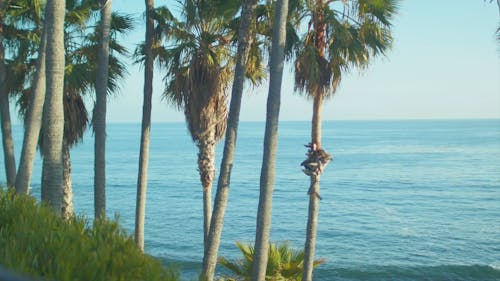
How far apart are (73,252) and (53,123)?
5.16 m

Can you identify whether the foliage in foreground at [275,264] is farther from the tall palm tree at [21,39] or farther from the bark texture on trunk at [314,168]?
the tall palm tree at [21,39]

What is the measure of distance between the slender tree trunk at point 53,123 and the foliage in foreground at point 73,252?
3.38 metres

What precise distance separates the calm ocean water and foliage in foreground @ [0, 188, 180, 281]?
1361 centimetres

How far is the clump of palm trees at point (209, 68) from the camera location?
447 inches

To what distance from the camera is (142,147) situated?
1422cm

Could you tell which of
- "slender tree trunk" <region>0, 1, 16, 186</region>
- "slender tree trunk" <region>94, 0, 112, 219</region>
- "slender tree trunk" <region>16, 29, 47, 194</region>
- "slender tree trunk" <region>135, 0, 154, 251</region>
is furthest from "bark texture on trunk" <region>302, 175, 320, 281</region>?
"slender tree trunk" <region>0, 1, 16, 186</region>

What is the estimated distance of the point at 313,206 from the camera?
13.6 m

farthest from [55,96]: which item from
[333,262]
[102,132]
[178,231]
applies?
[178,231]

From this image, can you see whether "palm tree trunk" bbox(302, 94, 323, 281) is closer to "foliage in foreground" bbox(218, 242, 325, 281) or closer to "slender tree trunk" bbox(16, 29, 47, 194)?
"foliage in foreground" bbox(218, 242, 325, 281)

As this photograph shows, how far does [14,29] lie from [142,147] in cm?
485

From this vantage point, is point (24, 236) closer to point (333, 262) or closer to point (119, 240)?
point (119, 240)

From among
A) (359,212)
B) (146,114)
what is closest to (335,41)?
(146,114)

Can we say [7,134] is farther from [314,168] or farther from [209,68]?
[314,168]

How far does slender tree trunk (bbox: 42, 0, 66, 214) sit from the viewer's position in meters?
9.00
